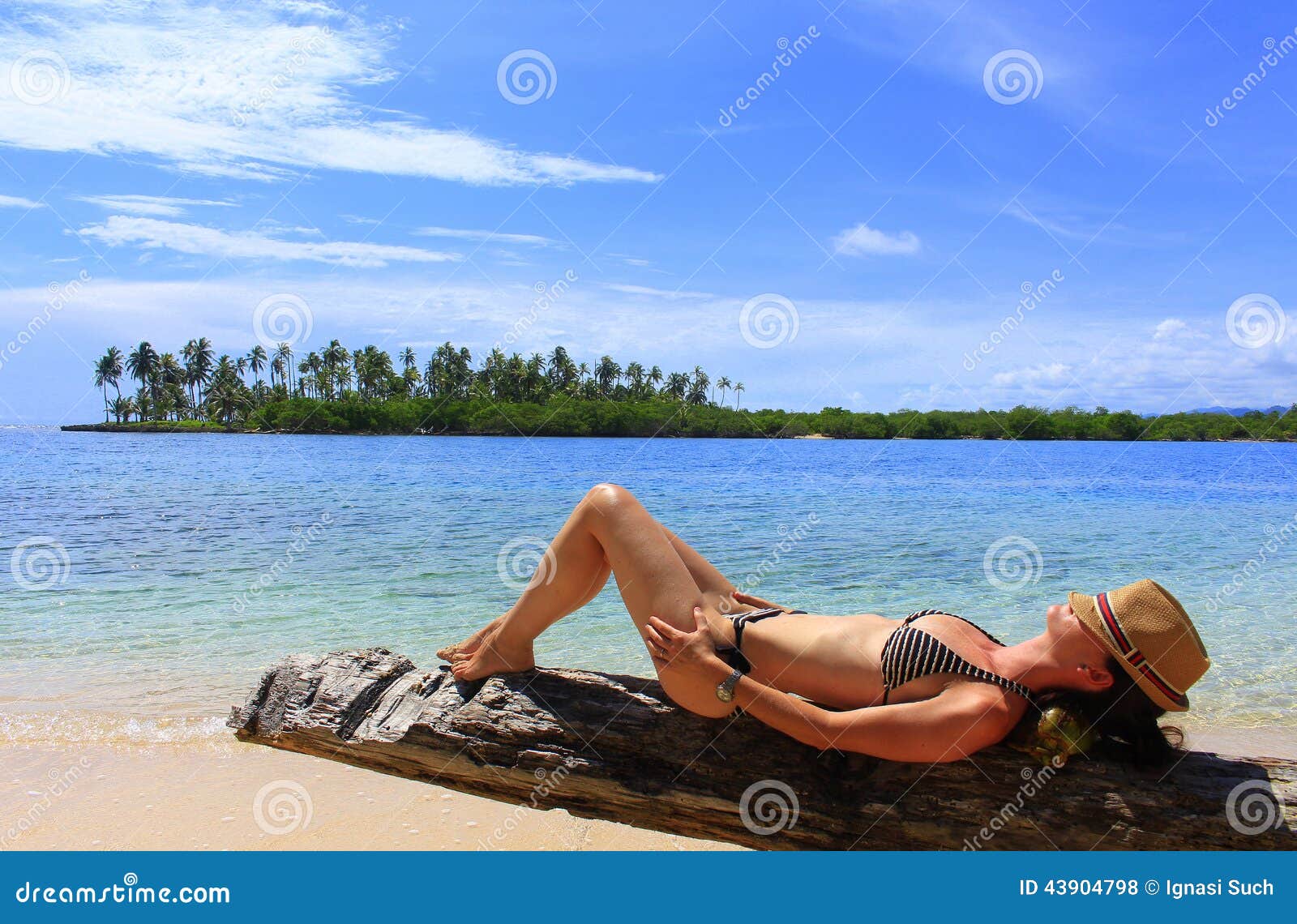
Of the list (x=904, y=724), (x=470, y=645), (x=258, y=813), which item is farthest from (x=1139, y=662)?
(x=258, y=813)

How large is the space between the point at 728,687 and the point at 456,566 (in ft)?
33.8

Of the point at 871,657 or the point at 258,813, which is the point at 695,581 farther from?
the point at 258,813

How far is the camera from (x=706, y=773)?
11.2 ft

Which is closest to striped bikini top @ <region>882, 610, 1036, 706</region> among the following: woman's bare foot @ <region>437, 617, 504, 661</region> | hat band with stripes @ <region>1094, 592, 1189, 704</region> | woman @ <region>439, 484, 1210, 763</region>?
woman @ <region>439, 484, 1210, 763</region>

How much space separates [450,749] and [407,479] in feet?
108

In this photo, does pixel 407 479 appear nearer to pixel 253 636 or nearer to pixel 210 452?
pixel 253 636

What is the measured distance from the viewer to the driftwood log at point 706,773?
301 cm

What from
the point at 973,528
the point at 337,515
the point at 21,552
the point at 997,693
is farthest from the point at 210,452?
the point at 997,693

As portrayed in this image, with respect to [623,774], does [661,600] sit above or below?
above

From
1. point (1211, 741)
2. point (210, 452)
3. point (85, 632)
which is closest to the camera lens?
point (1211, 741)

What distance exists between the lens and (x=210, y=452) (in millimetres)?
58156

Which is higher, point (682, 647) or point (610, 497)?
point (610, 497)

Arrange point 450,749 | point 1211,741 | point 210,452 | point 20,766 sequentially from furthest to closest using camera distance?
point 210,452, point 1211,741, point 20,766, point 450,749

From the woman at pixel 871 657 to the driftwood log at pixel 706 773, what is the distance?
0.57 feet
